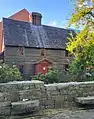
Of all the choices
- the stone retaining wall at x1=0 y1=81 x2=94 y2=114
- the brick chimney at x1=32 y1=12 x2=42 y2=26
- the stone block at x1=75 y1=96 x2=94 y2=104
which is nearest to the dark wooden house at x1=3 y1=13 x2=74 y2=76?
the brick chimney at x1=32 y1=12 x2=42 y2=26

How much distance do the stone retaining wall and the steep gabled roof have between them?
1992cm

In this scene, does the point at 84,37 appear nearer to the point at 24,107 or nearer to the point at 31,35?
the point at 24,107

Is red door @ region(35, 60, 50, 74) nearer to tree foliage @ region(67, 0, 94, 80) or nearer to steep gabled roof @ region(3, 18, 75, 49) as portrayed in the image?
steep gabled roof @ region(3, 18, 75, 49)

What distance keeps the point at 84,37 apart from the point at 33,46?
12.1 metres

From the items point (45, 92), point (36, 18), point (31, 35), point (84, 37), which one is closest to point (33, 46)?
point (31, 35)

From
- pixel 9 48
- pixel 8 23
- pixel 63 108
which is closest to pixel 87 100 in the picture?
pixel 63 108

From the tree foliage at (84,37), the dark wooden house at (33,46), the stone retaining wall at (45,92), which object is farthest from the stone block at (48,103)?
the dark wooden house at (33,46)

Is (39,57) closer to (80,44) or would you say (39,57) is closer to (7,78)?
(80,44)

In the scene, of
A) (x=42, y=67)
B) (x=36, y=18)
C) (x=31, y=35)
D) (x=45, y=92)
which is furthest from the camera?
(x=36, y=18)

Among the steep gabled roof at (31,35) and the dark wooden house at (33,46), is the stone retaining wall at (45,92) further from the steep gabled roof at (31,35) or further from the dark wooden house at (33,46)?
the steep gabled roof at (31,35)

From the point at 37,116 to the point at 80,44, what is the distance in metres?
11.0

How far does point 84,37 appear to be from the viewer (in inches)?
648

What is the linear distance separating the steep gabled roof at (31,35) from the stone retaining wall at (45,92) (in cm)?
1992

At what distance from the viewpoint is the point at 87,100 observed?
6.79m
